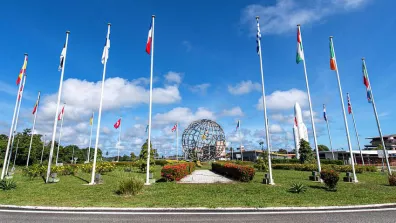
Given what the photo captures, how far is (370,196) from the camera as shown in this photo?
11.5 meters

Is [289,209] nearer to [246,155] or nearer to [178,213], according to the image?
[178,213]

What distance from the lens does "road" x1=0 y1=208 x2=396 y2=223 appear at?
754cm

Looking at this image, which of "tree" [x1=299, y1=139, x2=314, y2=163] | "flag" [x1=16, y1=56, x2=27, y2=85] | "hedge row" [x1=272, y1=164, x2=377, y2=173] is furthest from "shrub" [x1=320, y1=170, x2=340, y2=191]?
"tree" [x1=299, y1=139, x2=314, y2=163]

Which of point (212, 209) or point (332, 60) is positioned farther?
point (332, 60)

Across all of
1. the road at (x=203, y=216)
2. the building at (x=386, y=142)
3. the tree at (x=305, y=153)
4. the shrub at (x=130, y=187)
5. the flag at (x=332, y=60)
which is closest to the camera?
the road at (x=203, y=216)

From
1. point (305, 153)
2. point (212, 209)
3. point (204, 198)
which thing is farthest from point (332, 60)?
point (305, 153)

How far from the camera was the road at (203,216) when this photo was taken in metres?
7.54

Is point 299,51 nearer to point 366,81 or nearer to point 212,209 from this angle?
point 366,81

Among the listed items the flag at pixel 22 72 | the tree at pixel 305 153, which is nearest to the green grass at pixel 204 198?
the flag at pixel 22 72

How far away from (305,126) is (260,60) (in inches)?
3171

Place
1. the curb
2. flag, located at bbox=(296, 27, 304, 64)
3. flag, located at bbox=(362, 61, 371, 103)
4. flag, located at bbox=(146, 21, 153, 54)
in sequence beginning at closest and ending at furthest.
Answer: the curb, flag, located at bbox=(146, 21, 153, 54), flag, located at bbox=(296, 27, 304, 64), flag, located at bbox=(362, 61, 371, 103)

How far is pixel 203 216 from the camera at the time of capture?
26.5 ft

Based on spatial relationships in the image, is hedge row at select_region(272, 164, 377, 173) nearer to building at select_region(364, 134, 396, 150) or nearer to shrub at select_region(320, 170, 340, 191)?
shrub at select_region(320, 170, 340, 191)

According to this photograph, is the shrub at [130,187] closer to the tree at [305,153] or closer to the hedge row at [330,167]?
the hedge row at [330,167]
